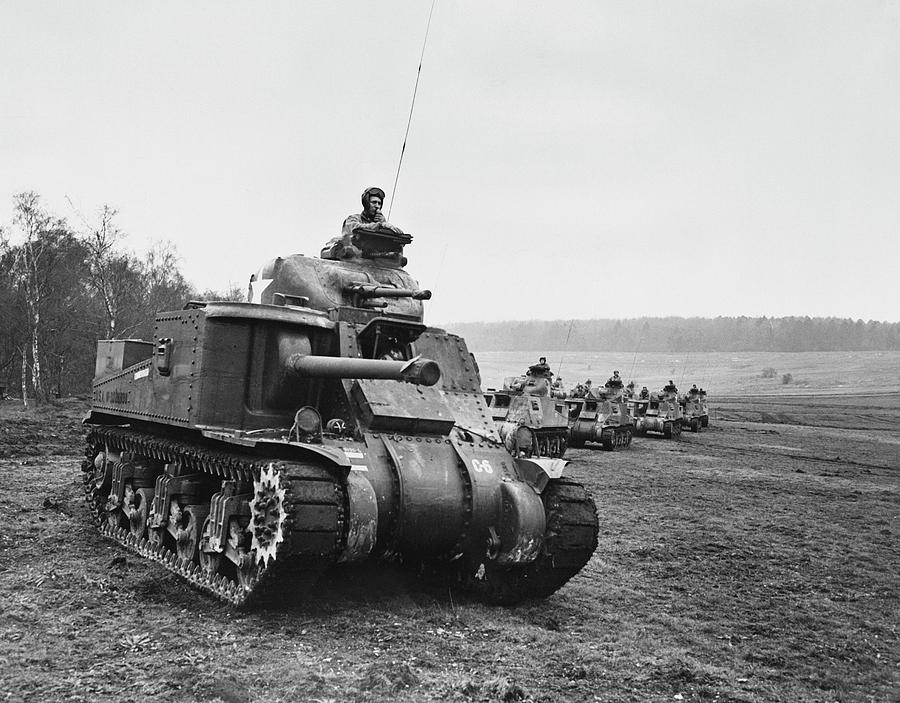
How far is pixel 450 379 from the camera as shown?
1010cm

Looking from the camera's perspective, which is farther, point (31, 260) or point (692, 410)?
point (692, 410)

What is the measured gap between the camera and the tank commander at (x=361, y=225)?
11.2 meters

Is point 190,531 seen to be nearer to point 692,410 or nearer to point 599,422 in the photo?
point 599,422

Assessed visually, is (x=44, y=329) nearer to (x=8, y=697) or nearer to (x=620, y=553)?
(x=620, y=553)

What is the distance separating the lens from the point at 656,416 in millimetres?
39219

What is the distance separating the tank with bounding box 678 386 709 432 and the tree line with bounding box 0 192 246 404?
22431mm

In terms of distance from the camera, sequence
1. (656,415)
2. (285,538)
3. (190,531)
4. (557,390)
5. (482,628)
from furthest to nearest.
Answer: (656,415), (557,390), (190,531), (482,628), (285,538)

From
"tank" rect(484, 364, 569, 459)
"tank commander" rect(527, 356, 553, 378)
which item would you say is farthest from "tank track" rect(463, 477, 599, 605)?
"tank commander" rect(527, 356, 553, 378)

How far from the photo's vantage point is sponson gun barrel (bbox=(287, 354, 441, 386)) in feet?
24.3

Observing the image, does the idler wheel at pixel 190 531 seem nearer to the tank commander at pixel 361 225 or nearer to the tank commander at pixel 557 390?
the tank commander at pixel 361 225

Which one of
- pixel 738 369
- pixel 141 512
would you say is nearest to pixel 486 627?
pixel 141 512

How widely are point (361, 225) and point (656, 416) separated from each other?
30078 millimetres

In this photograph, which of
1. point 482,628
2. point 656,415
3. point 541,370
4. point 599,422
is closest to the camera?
point 482,628

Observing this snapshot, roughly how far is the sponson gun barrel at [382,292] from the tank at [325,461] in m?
0.02
